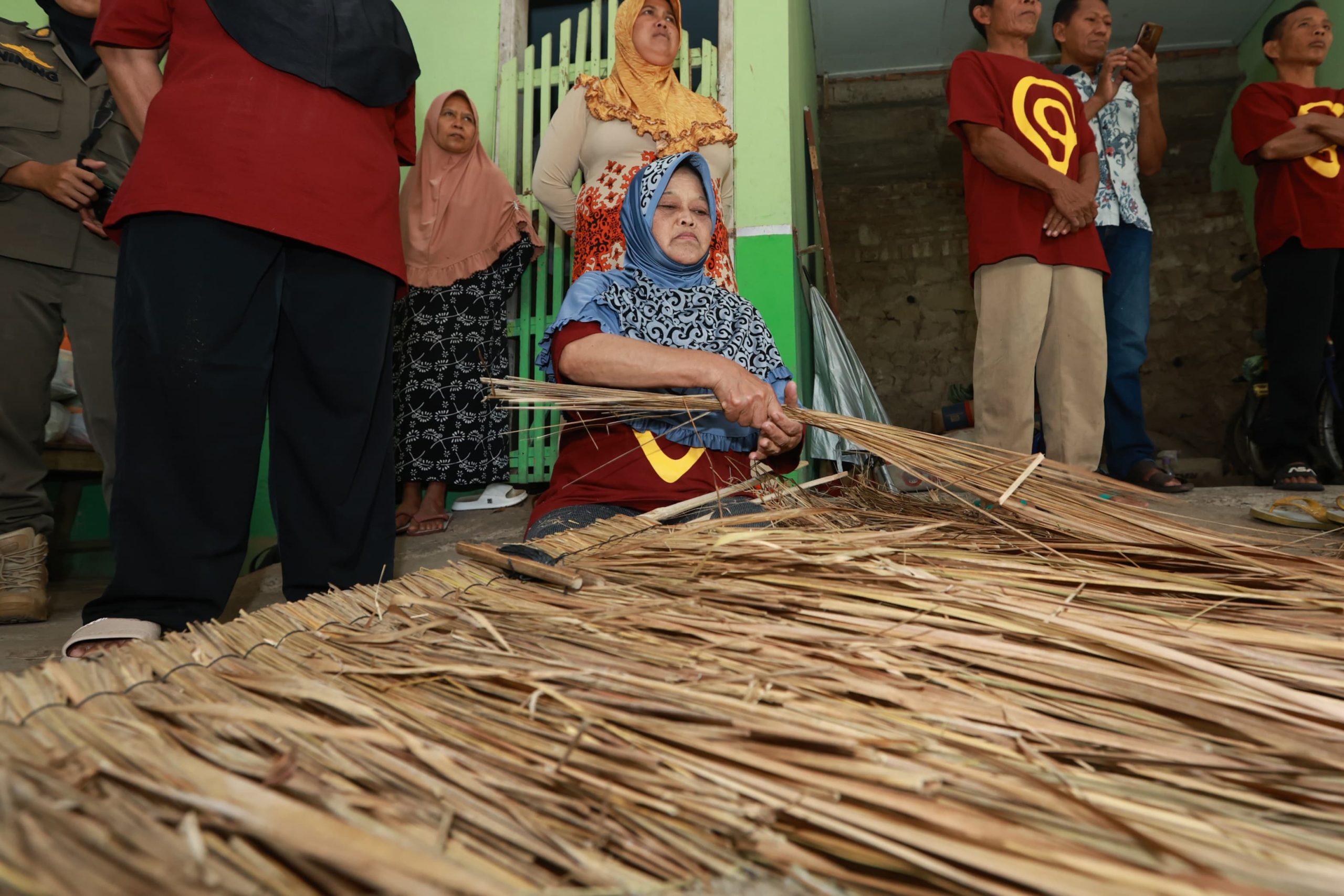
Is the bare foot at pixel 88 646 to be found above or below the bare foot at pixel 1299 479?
below

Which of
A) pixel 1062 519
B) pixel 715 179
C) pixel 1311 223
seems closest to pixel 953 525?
pixel 1062 519

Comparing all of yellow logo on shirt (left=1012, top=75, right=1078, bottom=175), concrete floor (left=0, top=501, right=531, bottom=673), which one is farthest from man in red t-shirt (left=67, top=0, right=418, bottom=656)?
yellow logo on shirt (left=1012, top=75, right=1078, bottom=175)

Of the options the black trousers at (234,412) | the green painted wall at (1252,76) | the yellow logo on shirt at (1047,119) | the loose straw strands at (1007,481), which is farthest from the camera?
the green painted wall at (1252,76)

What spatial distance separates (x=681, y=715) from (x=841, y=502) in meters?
0.88

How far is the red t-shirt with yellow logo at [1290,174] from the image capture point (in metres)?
3.07

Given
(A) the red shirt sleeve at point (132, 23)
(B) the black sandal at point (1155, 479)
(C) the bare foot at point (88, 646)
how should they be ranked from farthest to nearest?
(B) the black sandal at point (1155, 479), (A) the red shirt sleeve at point (132, 23), (C) the bare foot at point (88, 646)

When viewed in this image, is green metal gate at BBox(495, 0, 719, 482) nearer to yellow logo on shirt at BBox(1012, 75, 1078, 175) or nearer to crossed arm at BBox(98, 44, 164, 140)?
yellow logo on shirt at BBox(1012, 75, 1078, 175)

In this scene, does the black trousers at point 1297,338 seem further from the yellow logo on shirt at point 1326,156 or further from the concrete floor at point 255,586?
the concrete floor at point 255,586

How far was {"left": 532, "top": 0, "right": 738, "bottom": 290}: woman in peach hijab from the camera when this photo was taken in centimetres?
282

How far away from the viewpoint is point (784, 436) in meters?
1.56

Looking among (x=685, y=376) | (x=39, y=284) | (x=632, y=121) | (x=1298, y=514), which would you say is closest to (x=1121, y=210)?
(x=1298, y=514)

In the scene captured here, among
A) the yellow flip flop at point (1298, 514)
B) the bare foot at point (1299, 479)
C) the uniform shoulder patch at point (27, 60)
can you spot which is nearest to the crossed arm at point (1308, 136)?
the bare foot at point (1299, 479)

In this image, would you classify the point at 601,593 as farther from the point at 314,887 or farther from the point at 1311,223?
the point at 1311,223

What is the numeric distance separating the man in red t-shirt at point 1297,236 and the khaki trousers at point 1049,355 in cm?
101
